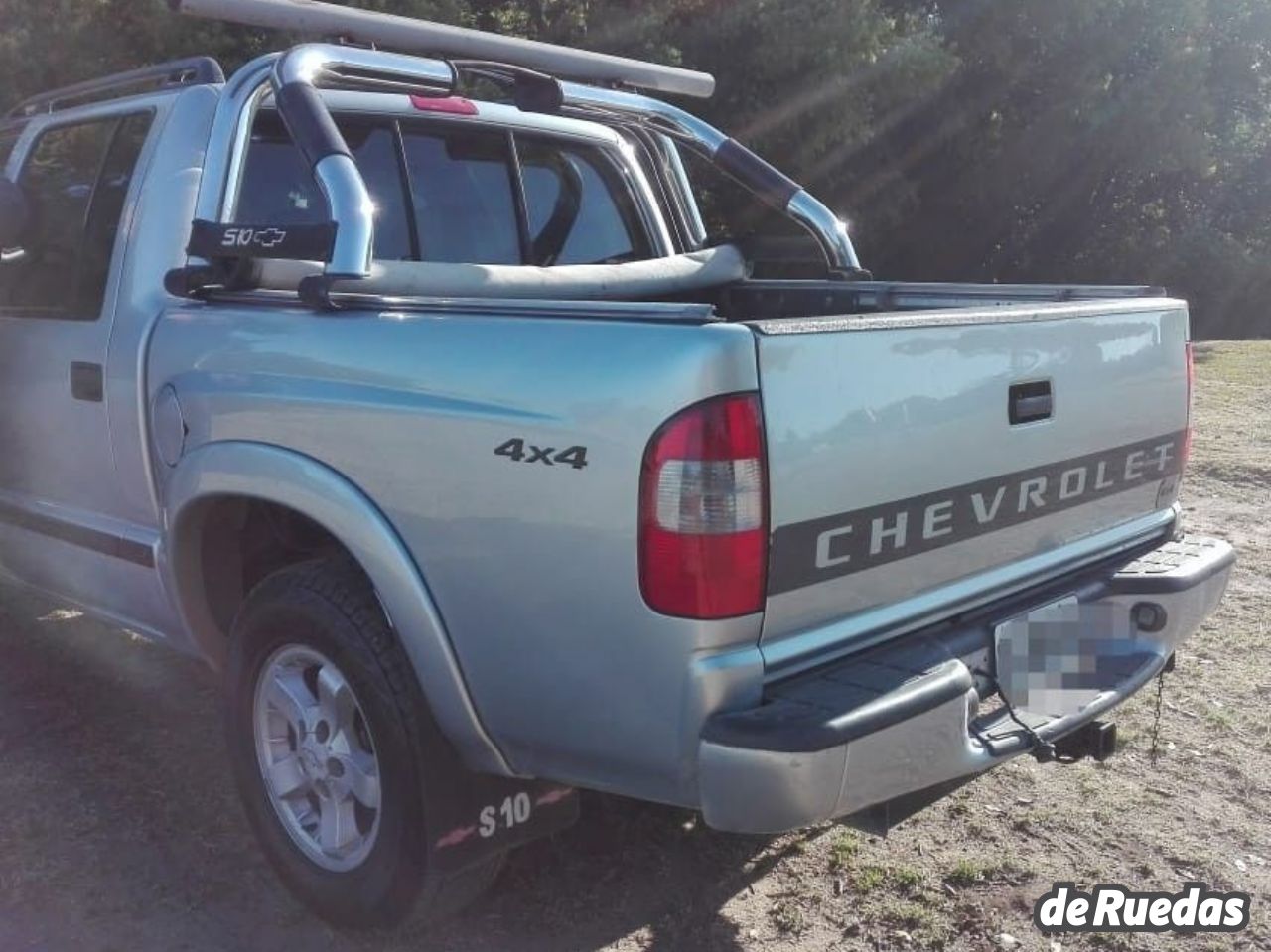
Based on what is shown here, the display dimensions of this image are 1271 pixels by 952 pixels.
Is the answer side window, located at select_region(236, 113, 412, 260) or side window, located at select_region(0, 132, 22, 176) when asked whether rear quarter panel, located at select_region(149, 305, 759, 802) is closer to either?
side window, located at select_region(236, 113, 412, 260)

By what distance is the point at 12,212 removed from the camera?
413 centimetres

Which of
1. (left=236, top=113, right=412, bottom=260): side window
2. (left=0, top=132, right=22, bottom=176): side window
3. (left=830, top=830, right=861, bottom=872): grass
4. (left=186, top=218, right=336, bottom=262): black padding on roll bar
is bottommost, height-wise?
(left=830, top=830, right=861, bottom=872): grass

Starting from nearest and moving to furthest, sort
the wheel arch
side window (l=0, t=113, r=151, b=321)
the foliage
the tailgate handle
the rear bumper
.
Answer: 1. the rear bumper
2. the wheel arch
3. the tailgate handle
4. side window (l=0, t=113, r=151, b=321)
5. the foliage

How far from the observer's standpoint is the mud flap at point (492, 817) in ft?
9.34

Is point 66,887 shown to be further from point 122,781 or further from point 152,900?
point 122,781

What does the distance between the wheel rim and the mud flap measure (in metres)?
0.20

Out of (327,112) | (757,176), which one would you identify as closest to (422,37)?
(327,112)

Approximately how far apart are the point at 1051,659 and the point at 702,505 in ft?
3.95

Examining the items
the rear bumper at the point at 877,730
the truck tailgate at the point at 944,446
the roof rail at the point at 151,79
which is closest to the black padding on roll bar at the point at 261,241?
the roof rail at the point at 151,79

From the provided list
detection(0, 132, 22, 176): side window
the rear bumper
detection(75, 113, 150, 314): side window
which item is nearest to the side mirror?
detection(75, 113, 150, 314): side window

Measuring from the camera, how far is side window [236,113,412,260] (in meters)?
3.83

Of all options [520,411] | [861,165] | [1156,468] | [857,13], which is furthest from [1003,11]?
[520,411]

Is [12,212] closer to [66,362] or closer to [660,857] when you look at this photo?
[66,362]

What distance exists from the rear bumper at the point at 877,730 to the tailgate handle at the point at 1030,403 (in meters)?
0.47
